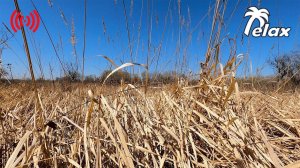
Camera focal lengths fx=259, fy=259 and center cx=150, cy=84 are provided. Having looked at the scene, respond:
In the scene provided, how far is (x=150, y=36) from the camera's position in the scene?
172 centimetres

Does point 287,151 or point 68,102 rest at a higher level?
point 68,102

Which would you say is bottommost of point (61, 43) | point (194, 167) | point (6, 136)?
point (194, 167)

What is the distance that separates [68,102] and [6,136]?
120cm

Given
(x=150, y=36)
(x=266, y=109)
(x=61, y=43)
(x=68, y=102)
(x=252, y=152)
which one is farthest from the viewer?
(x=68, y=102)

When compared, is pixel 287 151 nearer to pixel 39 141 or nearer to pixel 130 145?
pixel 130 145

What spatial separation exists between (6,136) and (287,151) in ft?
3.50

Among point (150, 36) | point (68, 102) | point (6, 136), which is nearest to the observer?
point (6, 136)

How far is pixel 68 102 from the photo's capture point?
2.17 m

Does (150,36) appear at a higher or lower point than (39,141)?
higher

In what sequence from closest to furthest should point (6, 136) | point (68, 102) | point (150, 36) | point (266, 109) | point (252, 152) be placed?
1. point (252, 152)
2. point (6, 136)
3. point (266, 109)
4. point (150, 36)
5. point (68, 102)

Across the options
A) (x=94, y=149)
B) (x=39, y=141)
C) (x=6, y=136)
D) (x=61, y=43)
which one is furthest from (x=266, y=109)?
(x=61, y=43)

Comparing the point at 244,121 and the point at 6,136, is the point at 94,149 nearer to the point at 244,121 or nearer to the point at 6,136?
the point at 6,136

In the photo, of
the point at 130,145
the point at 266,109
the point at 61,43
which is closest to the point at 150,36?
the point at 61,43

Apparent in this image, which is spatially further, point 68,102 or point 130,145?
point 68,102
